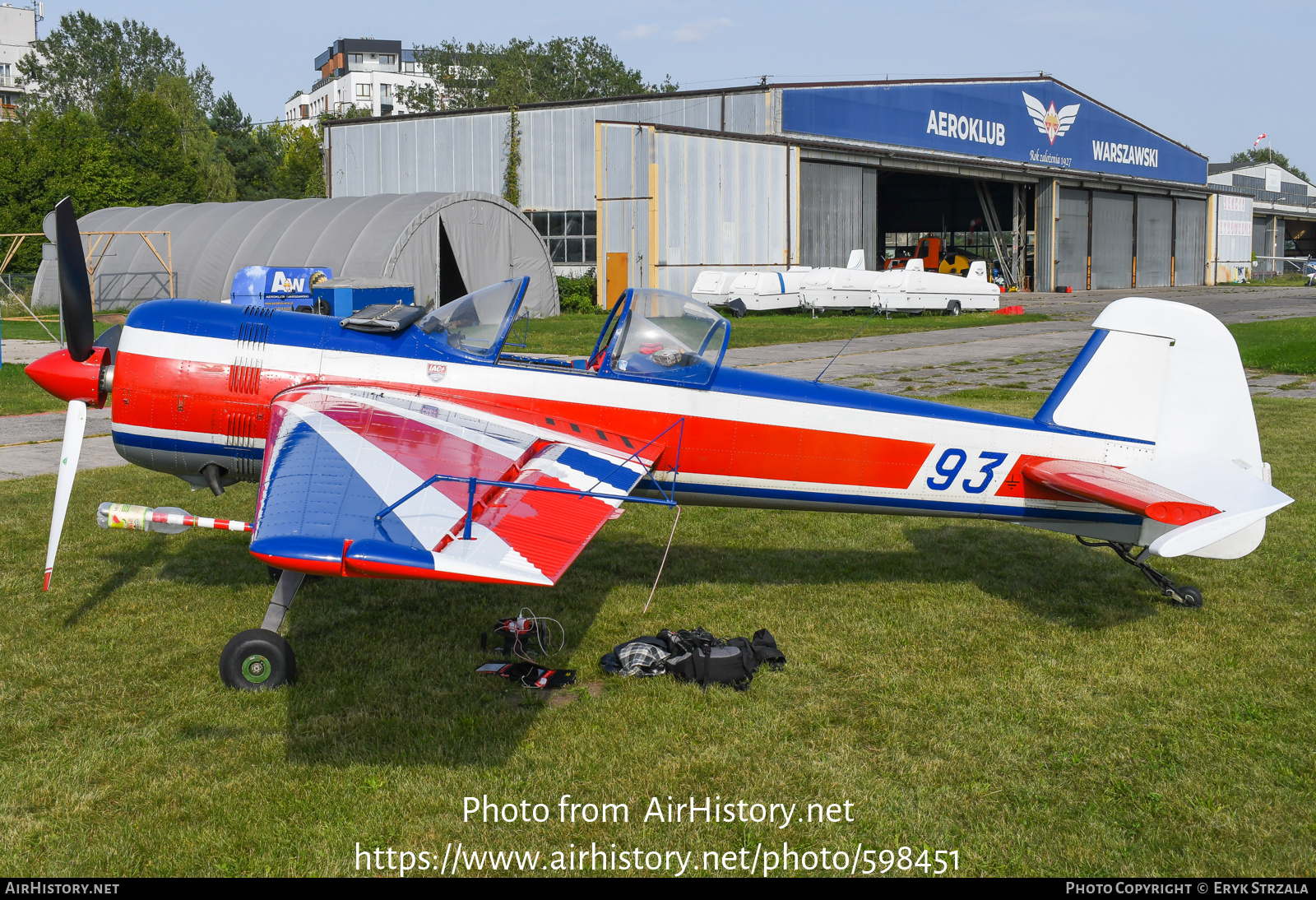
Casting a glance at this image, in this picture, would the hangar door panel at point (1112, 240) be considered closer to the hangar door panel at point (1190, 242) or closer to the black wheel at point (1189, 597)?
the hangar door panel at point (1190, 242)

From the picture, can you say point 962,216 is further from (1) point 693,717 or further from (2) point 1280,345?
(1) point 693,717

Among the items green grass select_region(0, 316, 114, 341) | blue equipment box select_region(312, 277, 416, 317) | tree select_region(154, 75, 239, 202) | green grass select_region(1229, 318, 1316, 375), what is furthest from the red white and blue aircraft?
tree select_region(154, 75, 239, 202)

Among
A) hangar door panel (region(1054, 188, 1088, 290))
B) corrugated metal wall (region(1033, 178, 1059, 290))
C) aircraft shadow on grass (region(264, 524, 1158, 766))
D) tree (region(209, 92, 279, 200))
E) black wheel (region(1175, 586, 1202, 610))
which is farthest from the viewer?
tree (region(209, 92, 279, 200))

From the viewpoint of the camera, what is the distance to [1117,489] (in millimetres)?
6281

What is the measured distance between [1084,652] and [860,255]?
1379 inches

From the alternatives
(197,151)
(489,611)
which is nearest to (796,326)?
(489,611)

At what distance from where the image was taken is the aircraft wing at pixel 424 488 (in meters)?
4.30

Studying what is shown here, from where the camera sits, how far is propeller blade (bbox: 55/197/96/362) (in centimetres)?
696

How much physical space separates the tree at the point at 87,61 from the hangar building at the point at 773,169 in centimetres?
6560

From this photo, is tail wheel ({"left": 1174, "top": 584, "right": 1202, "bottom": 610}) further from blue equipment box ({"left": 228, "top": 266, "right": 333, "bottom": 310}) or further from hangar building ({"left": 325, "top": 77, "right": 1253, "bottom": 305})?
hangar building ({"left": 325, "top": 77, "right": 1253, "bottom": 305})

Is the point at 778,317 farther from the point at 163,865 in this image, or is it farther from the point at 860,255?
the point at 163,865

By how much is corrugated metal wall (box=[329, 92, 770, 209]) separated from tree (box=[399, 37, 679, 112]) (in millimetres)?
52114

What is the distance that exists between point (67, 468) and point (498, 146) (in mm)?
36473

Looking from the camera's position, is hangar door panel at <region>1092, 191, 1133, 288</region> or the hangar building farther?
hangar door panel at <region>1092, 191, 1133, 288</region>
